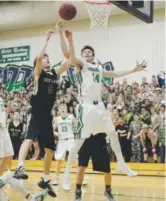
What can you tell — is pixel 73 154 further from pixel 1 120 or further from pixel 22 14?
pixel 22 14

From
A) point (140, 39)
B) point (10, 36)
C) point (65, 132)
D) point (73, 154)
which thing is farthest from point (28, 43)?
point (73, 154)

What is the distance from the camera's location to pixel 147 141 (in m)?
11.5

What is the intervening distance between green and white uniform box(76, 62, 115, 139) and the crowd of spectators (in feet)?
17.8

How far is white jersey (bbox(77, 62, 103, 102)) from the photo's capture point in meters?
5.75

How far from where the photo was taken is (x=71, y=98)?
45.0ft

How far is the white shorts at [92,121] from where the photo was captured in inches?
221

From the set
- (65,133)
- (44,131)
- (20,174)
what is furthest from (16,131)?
(20,174)

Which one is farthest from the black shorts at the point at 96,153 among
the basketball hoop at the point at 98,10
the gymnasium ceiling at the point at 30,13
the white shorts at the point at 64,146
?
the gymnasium ceiling at the point at 30,13

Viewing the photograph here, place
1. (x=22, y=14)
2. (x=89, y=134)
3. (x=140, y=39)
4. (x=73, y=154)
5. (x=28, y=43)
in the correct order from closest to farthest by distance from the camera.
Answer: (x=89, y=134) → (x=73, y=154) → (x=140, y=39) → (x=22, y=14) → (x=28, y=43)

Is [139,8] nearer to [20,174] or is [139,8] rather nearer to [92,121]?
[92,121]

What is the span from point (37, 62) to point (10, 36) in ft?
42.9

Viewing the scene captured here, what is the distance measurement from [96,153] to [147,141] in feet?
19.5

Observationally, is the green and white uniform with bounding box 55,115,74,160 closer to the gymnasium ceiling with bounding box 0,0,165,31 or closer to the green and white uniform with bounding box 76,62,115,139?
the green and white uniform with bounding box 76,62,115,139

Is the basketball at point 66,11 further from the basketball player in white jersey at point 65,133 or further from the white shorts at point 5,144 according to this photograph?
the basketball player in white jersey at point 65,133
